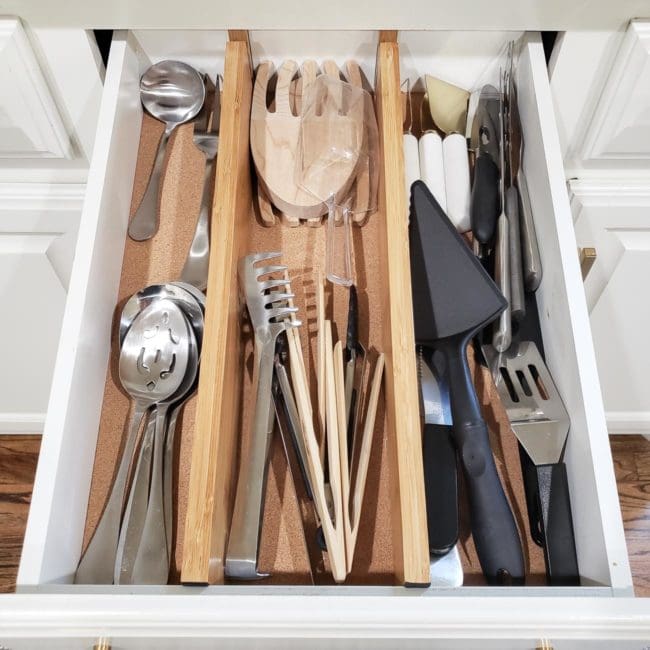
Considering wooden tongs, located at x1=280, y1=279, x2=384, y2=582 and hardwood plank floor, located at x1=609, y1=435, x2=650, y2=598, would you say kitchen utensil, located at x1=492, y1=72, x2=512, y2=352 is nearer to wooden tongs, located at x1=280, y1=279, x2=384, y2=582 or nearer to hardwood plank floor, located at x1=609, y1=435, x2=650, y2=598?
wooden tongs, located at x1=280, y1=279, x2=384, y2=582

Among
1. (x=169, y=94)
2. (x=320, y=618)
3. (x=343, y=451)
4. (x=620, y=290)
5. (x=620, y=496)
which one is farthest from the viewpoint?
(x=620, y=496)

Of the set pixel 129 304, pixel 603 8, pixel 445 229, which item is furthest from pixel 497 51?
pixel 129 304

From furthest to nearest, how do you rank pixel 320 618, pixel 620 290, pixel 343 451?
pixel 620 290, pixel 343 451, pixel 320 618

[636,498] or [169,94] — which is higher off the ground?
[169,94]

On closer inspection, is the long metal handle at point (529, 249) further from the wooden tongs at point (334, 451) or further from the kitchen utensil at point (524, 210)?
the wooden tongs at point (334, 451)

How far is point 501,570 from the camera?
21.9 inches

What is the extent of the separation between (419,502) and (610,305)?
0.60 metres

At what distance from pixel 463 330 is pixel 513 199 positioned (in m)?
0.18

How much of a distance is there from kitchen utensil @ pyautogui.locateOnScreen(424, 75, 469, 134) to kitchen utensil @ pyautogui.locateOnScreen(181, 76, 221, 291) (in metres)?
0.26

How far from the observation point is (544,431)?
0.61m

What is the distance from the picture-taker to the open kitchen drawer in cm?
47

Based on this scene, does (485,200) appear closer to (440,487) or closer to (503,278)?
(503,278)

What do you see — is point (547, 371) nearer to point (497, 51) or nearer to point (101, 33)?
point (497, 51)

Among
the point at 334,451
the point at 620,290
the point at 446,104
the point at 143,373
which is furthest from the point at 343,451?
the point at 620,290
